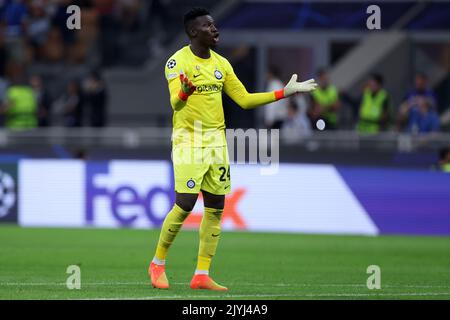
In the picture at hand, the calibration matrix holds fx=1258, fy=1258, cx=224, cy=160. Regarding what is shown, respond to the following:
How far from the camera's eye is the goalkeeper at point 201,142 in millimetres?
11922

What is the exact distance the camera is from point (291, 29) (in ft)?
89.6

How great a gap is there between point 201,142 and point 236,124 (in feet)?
46.9

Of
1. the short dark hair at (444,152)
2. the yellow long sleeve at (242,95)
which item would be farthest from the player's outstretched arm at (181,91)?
the short dark hair at (444,152)

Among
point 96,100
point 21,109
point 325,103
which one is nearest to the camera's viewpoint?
point 325,103

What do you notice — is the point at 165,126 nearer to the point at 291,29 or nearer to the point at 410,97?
the point at 291,29

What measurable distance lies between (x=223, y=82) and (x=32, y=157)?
11701 mm

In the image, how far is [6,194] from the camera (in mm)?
21531

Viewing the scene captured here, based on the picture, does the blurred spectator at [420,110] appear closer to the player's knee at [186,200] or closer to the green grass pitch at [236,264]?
the green grass pitch at [236,264]

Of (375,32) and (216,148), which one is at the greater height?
(375,32)

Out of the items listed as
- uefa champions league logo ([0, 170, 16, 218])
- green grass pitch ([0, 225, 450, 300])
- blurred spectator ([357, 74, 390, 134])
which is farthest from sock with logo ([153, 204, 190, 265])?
blurred spectator ([357, 74, 390, 134])

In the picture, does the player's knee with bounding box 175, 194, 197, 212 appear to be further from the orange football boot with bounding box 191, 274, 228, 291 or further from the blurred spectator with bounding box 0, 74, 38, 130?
the blurred spectator with bounding box 0, 74, 38, 130

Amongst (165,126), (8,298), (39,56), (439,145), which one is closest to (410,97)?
(439,145)

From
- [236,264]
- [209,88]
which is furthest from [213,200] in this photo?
[236,264]

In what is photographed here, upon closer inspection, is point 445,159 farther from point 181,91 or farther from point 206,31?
point 181,91
